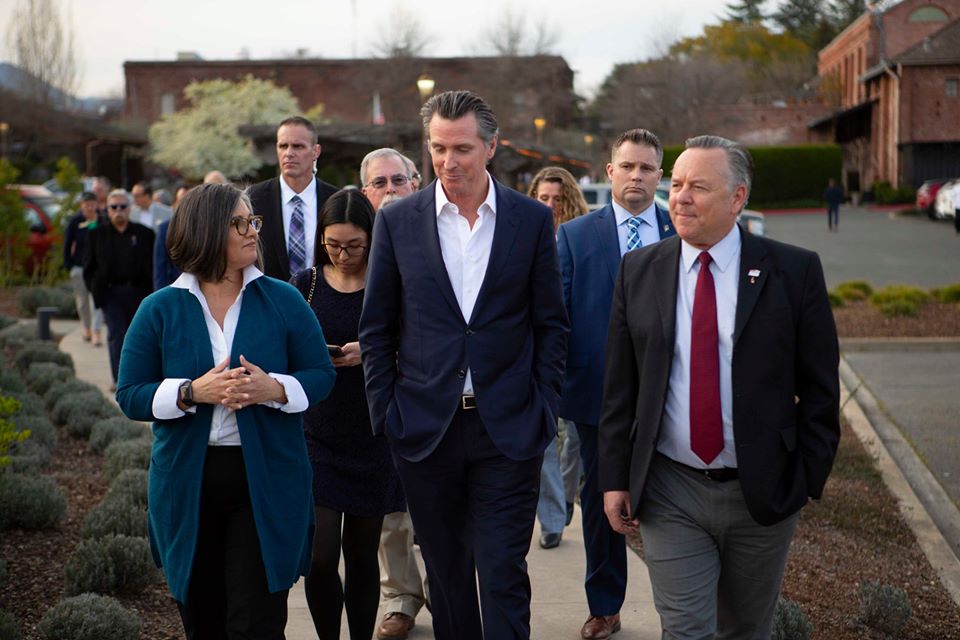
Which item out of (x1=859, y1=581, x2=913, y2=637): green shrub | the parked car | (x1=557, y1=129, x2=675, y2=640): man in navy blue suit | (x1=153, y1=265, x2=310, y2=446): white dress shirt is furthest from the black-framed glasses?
the parked car

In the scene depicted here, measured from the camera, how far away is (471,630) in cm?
443

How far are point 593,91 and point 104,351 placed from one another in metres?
78.7

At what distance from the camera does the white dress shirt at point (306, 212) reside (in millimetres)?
6441

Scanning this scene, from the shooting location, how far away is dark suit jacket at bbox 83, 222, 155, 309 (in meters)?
11.6

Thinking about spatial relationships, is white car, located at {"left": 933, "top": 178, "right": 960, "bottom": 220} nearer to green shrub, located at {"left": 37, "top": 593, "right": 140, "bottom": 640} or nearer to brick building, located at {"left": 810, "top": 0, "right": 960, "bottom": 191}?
brick building, located at {"left": 810, "top": 0, "right": 960, "bottom": 191}

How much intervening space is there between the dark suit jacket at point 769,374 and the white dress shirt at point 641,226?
5.69 feet

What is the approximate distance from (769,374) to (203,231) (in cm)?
193

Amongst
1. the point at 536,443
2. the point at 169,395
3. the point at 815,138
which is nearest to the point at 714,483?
the point at 536,443

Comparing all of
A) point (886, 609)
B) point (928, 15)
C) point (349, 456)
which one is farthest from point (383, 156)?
point (928, 15)

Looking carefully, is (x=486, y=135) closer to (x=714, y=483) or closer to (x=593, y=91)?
(x=714, y=483)

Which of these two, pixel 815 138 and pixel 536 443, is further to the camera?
pixel 815 138

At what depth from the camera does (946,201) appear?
42.2m

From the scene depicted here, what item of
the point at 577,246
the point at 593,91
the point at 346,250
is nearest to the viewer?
the point at 346,250

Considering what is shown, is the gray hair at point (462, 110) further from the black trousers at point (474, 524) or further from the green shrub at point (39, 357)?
the green shrub at point (39, 357)
